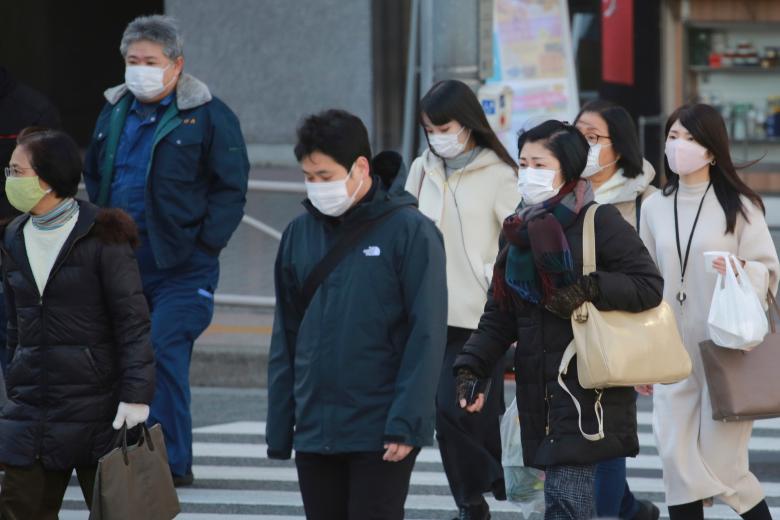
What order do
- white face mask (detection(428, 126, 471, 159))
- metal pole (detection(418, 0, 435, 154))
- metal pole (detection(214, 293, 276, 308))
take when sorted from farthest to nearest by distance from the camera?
1. metal pole (detection(214, 293, 276, 308))
2. metal pole (detection(418, 0, 435, 154))
3. white face mask (detection(428, 126, 471, 159))

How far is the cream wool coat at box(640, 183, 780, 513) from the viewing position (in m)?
5.90

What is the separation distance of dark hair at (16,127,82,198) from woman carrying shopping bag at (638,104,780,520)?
84.9 inches

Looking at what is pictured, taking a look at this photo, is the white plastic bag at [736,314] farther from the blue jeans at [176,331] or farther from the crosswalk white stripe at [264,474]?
the blue jeans at [176,331]

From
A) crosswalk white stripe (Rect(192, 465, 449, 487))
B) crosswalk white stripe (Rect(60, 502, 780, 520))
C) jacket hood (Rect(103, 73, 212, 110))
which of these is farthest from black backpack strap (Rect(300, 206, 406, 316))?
crosswalk white stripe (Rect(192, 465, 449, 487))

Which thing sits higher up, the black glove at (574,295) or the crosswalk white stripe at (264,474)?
the black glove at (574,295)

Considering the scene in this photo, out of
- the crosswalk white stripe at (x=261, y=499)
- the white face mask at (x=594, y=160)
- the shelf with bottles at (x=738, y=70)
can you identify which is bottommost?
the crosswalk white stripe at (x=261, y=499)

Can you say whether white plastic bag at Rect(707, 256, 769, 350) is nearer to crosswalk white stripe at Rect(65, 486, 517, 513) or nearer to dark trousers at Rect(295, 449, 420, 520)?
dark trousers at Rect(295, 449, 420, 520)

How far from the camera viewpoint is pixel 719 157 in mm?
5965

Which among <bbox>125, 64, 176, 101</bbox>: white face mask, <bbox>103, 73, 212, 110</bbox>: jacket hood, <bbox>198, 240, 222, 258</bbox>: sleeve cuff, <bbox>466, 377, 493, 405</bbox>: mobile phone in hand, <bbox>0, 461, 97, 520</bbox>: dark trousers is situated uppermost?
<bbox>125, 64, 176, 101</bbox>: white face mask

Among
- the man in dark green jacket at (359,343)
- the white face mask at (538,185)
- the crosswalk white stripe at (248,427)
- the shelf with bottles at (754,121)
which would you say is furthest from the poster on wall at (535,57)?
the man in dark green jacket at (359,343)

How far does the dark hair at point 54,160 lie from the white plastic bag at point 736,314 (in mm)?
2295

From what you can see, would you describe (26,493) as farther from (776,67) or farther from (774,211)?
(776,67)

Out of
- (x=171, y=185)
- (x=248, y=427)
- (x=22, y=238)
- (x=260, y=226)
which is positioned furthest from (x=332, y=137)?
(x=260, y=226)

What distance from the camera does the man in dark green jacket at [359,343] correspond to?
4.70 m
